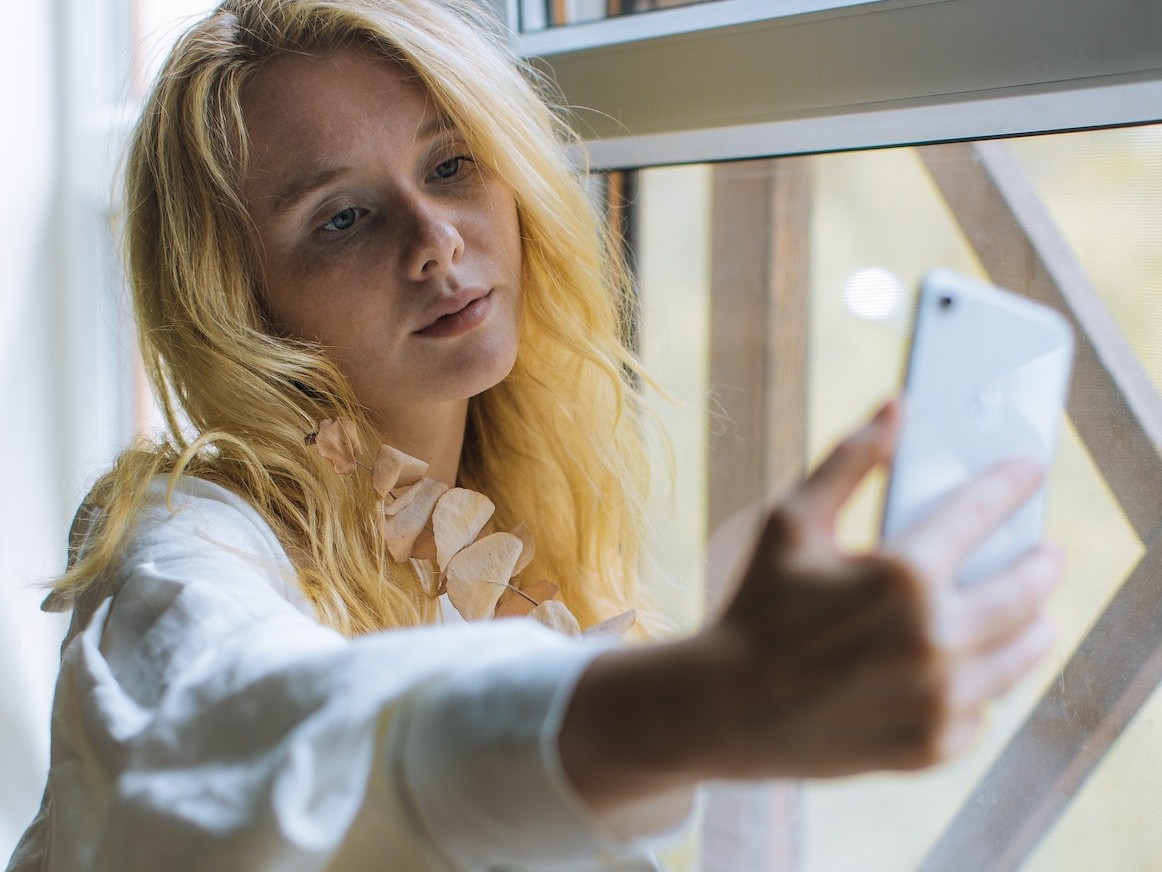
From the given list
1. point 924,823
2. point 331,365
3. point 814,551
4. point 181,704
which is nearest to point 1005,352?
point 814,551

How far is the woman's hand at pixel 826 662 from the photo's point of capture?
0.34 metres

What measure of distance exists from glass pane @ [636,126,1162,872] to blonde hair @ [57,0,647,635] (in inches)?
6.7

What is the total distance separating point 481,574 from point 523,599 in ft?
0.19

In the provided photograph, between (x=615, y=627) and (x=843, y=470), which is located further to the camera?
(x=615, y=627)

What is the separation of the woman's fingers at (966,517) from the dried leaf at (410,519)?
1.60 feet

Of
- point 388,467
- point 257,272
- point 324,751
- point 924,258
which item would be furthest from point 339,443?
point 924,258

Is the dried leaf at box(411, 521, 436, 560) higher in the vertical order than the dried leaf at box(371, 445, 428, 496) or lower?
lower

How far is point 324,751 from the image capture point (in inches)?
15.6

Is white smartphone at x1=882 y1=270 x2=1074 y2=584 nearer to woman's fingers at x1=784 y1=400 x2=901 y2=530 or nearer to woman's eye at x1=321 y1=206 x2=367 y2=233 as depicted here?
woman's fingers at x1=784 y1=400 x2=901 y2=530

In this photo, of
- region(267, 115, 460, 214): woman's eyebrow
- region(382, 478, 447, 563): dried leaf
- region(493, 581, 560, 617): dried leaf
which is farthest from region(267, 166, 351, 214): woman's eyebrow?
region(493, 581, 560, 617): dried leaf

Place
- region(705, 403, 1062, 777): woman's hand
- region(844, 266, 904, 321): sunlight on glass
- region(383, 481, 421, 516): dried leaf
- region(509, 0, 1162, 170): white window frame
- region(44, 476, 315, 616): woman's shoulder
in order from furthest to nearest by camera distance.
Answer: region(844, 266, 904, 321): sunlight on glass → region(383, 481, 421, 516): dried leaf → region(509, 0, 1162, 170): white window frame → region(44, 476, 315, 616): woman's shoulder → region(705, 403, 1062, 777): woman's hand

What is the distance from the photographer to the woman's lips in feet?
2.46

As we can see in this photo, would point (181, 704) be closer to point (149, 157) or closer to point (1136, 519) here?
point (149, 157)

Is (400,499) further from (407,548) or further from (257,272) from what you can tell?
(257,272)
